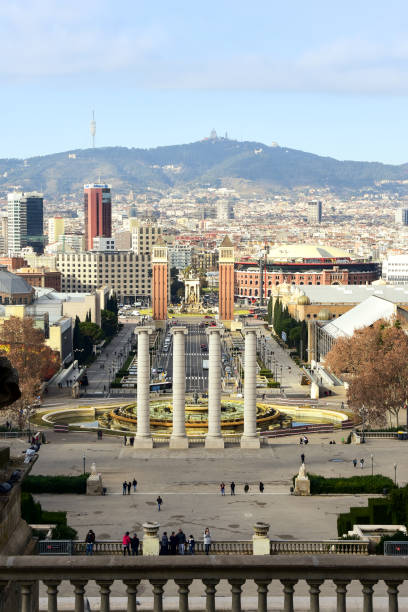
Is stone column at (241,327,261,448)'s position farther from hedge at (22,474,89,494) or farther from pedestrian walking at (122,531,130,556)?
Result: pedestrian walking at (122,531,130,556)

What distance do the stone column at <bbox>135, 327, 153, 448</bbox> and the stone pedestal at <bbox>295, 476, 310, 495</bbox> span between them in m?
16.9

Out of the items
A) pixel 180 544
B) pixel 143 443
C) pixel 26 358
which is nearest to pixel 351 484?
pixel 180 544

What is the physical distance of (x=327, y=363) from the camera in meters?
90.8

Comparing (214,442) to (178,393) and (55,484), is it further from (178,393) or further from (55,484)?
(55,484)

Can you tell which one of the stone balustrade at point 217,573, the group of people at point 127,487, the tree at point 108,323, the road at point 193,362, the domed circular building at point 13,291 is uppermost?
the stone balustrade at point 217,573

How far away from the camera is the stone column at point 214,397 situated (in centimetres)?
6631

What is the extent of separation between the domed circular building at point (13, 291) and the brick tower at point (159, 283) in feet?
A: 155

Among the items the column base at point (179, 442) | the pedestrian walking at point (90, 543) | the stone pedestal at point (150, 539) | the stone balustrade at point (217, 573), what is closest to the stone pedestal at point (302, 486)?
the column base at point (179, 442)

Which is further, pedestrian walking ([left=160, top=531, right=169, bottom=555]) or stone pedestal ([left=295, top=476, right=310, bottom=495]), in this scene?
stone pedestal ([left=295, top=476, right=310, bottom=495])

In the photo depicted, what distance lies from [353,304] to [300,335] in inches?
617

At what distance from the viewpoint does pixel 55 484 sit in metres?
51.5

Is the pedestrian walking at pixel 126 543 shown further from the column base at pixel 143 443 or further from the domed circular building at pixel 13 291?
the domed circular building at pixel 13 291

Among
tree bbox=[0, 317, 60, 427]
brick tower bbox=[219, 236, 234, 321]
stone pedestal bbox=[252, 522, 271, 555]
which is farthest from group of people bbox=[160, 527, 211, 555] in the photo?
brick tower bbox=[219, 236, 234, 321]

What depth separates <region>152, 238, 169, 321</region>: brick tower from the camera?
184625 millimetres
